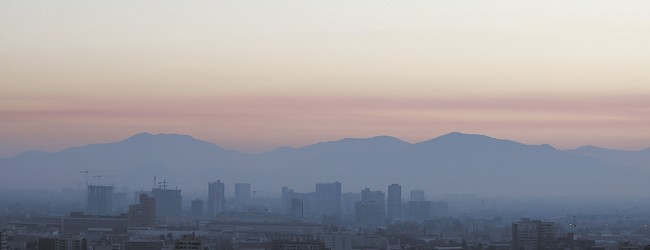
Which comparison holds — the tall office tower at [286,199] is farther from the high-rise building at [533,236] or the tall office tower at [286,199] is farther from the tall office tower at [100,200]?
the high-rise building at [533,236]

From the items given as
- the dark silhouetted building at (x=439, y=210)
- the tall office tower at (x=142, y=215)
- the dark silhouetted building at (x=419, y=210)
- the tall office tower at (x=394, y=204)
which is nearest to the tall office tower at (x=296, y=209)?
the tall office tower at (x=394, y=204)

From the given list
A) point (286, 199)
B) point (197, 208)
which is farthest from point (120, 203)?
point (286, 199)

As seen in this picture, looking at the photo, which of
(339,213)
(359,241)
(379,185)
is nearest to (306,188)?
(379,185)

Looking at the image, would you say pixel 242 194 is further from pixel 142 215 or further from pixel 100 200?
pixel 142 215

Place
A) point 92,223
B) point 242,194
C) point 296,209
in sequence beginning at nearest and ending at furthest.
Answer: point 92,223 < point 296,209 < point 242,194

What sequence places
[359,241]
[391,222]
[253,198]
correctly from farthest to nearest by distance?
[253,198]
[391,222]
[359,241]

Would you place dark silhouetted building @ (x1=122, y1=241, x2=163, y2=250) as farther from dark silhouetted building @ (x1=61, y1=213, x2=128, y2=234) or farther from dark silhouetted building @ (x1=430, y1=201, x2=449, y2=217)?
dark silhouetted building @ (x1=430, y1=201, x2=449, y2=217)

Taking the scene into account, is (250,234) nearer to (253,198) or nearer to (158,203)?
(158,203)
